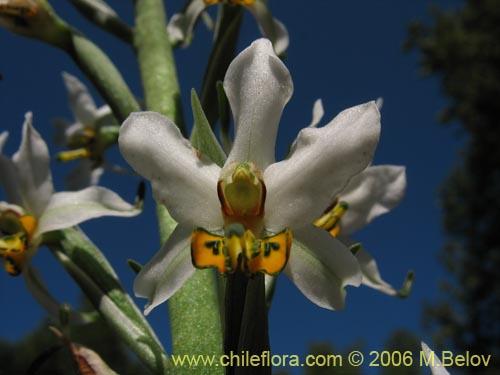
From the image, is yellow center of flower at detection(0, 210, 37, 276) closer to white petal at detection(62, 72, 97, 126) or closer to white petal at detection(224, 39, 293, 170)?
white petal at detection(224, 39, 293, 170)

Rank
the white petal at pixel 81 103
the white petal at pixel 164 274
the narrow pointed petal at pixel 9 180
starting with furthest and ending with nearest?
the white petal at pixel 81 103, the narrow pointed petal at pixel 9 180, the white petal at pixel 164 274

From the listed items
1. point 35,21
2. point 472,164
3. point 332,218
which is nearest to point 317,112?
point 332,218

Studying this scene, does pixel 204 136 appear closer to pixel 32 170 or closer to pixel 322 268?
pixel 322 268


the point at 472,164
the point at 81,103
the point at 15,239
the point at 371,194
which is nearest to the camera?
the point at 15,239

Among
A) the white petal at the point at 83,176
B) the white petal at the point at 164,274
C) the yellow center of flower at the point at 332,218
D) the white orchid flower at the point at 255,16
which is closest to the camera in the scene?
the white petal at the point at 164,274

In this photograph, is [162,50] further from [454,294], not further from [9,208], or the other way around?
[454,294]

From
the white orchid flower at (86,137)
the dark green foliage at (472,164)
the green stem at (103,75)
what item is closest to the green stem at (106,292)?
the green stem at (103,75)

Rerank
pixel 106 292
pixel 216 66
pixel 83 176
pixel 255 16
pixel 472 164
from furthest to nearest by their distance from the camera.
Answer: pixel 472 164 < pixel 83 176 < pixel 255 16 < pixel 216 66 < pixel 106 292

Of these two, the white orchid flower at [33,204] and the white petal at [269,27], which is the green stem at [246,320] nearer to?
the white orchid flower at [33,204]
